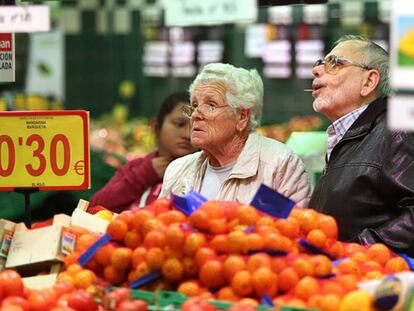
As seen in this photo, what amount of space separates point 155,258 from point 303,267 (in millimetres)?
485

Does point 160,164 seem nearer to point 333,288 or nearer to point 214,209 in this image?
point 214,209

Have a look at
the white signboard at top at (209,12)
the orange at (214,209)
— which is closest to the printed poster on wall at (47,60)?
the white signboard at top at (209,12)

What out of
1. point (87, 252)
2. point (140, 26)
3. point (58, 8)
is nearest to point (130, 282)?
point (87, 252)

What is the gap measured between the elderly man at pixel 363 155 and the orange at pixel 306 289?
1078 mm

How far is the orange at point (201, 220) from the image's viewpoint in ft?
10.6

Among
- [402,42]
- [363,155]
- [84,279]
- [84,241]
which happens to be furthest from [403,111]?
[363,155]

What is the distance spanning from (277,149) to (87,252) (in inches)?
55.4

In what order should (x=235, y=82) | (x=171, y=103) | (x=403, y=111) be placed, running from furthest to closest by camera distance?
1. (x=171, y=103)
2. (x=235, y=82)
3. (x=403, y=111)

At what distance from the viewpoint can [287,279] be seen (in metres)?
3.02

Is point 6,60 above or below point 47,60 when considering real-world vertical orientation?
above

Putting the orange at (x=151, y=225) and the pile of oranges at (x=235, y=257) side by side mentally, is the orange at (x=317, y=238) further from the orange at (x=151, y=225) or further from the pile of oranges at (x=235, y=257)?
the orange at (x=151, y=225)

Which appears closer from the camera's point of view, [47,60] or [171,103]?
[171,103]

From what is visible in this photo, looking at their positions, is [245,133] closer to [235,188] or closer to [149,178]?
[235,188]

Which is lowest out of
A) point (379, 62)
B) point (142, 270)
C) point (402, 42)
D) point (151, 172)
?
point (151, 172)
